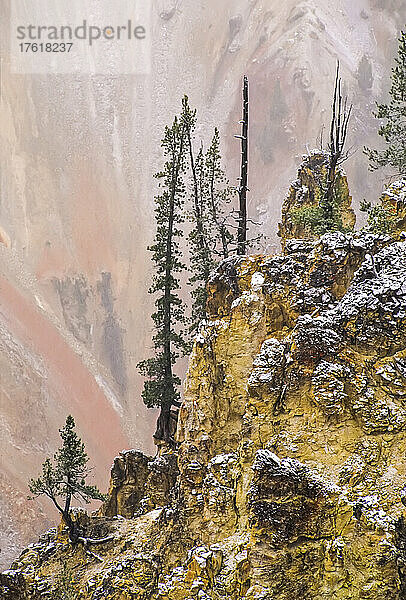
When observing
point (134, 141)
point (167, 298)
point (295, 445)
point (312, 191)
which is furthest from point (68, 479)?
point (134, 141)

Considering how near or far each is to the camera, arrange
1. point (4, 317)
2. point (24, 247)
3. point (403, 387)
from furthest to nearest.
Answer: point (24, 247), point (4, 317), point (403, 387)

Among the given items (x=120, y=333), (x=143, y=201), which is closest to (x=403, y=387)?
(x=120, y=333)

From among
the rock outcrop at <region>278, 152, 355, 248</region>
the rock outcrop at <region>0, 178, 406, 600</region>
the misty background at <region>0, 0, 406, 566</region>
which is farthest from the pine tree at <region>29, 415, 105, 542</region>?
the misty background at <region>0, 0, 406, 566</region>

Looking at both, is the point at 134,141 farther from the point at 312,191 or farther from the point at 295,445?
the point at 295,445

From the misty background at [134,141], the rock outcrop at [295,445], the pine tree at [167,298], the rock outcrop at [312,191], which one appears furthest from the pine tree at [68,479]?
the misty background at [134,141]

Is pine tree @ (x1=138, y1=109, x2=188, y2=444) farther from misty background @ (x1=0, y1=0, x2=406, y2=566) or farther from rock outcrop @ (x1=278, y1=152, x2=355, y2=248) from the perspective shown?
misty background @ (x1=0, y1=0, x2=406, y2=566)

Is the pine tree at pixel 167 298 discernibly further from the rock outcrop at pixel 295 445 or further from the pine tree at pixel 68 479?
the rock outcrop at pixel 295 445

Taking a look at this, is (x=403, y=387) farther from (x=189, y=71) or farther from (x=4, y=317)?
(x=189, y=71)

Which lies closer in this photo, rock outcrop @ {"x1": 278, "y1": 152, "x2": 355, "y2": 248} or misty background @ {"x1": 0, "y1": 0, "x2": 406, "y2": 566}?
rock outcrop @ {"x1": 278, "y1": 152, "x2": 355, "y2": 248}
